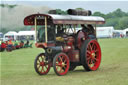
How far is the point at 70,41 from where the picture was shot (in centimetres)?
1166

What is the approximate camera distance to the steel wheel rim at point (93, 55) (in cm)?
1216

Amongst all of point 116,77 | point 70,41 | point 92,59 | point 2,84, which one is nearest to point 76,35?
point 70,41

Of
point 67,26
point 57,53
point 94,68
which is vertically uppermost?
point 67,26

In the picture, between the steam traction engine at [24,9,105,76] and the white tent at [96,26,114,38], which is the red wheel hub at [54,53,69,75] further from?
the white tent at [96,26,114,38]

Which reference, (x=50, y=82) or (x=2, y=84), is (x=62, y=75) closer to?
(x=50, y=82)

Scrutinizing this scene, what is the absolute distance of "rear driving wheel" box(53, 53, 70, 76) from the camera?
10.4 m

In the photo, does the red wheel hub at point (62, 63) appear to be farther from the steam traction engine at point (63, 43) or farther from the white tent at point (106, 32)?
the white tent at point (106, 32)

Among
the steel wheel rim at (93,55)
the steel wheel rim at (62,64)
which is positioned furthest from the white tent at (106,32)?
the steel wheel rim at (62,64)

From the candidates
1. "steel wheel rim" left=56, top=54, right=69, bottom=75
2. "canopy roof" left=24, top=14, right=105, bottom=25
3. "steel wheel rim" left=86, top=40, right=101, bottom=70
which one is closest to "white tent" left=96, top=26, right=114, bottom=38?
"steel wheel rim" left=86, top=40, right=101, bottom=70

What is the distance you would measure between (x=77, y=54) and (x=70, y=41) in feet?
1.85

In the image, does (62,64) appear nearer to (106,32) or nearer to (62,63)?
(62,63)

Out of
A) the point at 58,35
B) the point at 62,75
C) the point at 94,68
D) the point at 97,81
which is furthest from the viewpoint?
the point at 94,68

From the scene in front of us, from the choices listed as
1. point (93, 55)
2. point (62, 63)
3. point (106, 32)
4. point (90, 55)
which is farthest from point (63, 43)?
point (106, 32)

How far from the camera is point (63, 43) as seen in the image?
1142 centimetres
